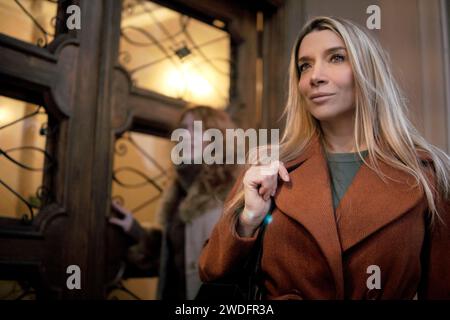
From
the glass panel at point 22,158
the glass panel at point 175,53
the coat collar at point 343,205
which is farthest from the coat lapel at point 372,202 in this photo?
the glass panel at point 175,53

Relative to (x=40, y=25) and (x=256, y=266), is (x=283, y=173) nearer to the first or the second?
(x=256, y=266)

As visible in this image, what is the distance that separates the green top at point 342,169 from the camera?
877 mm

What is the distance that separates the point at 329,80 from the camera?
880 mm

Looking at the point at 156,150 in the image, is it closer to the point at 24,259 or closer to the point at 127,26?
the point at 127,26

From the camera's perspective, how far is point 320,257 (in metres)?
0.82

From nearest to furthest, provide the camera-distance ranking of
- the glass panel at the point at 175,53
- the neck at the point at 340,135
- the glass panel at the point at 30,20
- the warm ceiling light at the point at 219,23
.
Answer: the neck at the point at 340,135 < the glass panel at the point at 30,20 < the glass panel at the point at 175,53 < the warm ceiling light at the point at 219,23

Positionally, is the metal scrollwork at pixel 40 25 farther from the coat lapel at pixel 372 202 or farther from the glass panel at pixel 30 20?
the coat lapel at pixel 372 202

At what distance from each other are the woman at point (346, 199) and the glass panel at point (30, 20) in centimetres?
52

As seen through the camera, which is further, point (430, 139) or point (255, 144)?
point (255, 144)

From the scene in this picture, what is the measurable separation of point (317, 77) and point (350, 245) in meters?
0.27

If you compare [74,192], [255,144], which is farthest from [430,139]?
[74,192]

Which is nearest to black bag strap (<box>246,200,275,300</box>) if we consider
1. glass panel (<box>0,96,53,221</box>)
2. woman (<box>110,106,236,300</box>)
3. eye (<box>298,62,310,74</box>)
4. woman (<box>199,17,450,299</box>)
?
woman (<box>199,17,450,299</box>)

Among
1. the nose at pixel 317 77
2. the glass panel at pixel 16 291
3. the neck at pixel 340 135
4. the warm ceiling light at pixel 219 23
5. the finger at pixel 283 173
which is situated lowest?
the glass panel at pixel 16 291

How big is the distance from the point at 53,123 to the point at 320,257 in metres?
0.62
